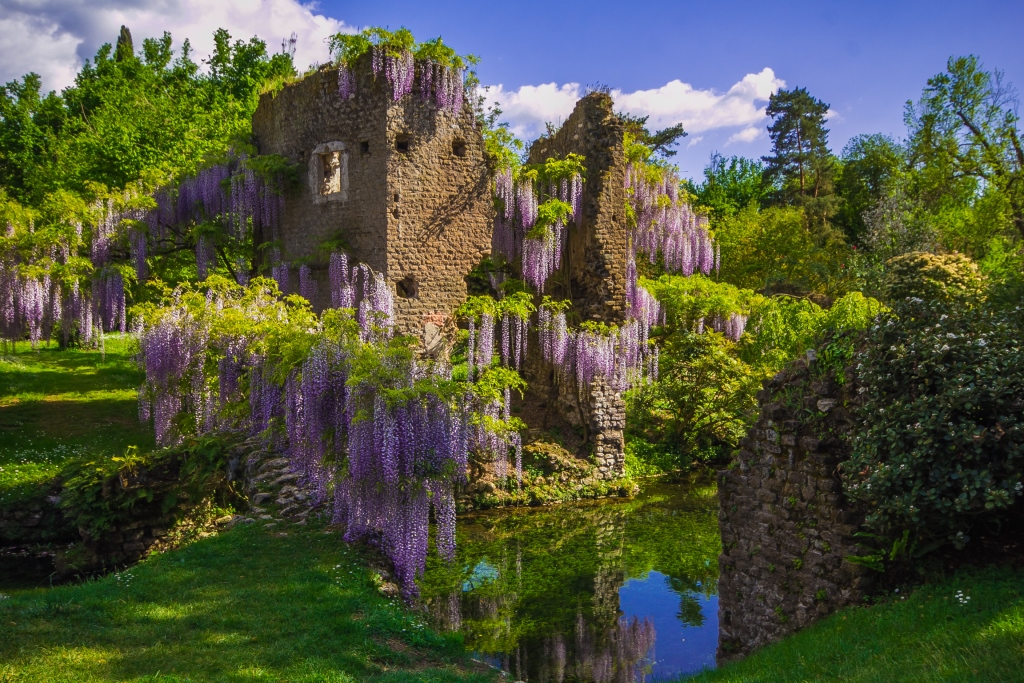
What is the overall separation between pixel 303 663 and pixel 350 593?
1.47 metres

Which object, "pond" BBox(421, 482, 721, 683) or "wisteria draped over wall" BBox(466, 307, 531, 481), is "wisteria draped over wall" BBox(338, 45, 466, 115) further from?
"pond" BBox(421, 482, 721, 683)

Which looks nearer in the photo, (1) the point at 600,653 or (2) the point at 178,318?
(1) the point at 600,653

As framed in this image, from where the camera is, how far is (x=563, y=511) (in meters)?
12.4

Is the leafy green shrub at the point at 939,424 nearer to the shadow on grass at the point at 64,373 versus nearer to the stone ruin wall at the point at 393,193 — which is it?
the stone ruin wall at the point at 393,193

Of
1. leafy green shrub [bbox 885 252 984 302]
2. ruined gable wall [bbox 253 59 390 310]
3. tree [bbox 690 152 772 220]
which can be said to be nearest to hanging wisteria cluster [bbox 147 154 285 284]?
ruined gable wall [bbox 253 59 390 310]

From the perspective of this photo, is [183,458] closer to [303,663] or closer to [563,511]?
[303,663]

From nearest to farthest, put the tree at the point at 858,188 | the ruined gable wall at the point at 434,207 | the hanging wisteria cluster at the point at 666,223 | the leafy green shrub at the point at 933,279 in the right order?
the leafy green shrub at the point at 933,279, the ruined gable wall at the point at 434,207, the hanging wisteria cluster at the point at 666,223, the tree at the point at 858,188

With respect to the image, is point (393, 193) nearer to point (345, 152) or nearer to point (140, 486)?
point (345, 152)

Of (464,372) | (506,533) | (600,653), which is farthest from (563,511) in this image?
(600,653)

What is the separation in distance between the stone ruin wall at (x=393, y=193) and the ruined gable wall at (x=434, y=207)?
0.02 meters

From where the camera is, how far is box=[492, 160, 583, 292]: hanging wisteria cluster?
45.6 ft

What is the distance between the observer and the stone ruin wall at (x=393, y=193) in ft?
43.3

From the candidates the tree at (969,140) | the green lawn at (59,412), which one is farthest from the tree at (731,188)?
the green lawn at (59,412)

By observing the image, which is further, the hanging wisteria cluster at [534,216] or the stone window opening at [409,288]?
the hanging wisteria cluster at [534,216]
